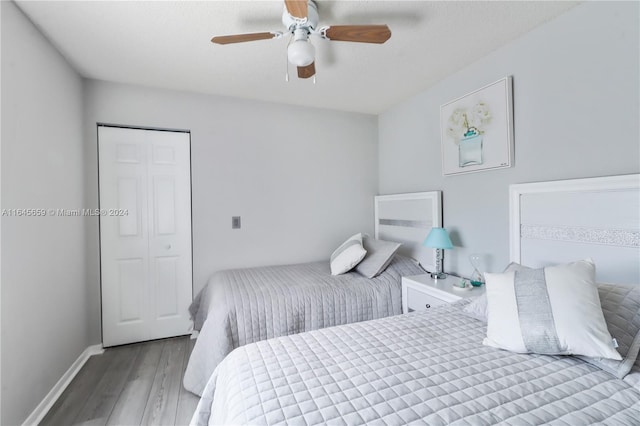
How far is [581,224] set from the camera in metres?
1.58

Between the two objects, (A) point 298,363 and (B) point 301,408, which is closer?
(B) point 301,408

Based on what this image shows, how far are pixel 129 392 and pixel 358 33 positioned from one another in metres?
2.67

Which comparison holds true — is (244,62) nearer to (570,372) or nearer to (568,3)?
(568,3)

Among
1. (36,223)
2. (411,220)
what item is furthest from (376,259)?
(36,223)

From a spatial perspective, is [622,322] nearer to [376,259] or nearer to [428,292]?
[428,292]

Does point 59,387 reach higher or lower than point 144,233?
lower

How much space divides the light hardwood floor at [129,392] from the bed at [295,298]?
182 millimetres

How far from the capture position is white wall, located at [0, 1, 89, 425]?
4.84 feet

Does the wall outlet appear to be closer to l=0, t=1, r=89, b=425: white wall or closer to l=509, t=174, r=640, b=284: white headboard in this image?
l=0, t=1, r=89, b=425: white wall

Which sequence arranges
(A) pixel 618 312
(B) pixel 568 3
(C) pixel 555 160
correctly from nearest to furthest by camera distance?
(A) pixel 618 312 < (B) pixel 568 3 < (C) pixel 555 160

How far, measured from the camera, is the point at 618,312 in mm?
1152

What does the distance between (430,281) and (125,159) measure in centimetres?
286

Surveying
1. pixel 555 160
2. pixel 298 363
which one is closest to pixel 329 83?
pixel 555 160

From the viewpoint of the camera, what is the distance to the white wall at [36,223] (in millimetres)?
1477
